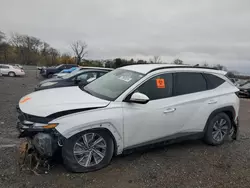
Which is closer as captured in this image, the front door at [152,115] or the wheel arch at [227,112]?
the front door at [152,115]

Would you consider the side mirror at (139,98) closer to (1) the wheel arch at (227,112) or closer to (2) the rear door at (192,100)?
(2) the rear door at (192,100)

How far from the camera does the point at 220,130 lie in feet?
14.3

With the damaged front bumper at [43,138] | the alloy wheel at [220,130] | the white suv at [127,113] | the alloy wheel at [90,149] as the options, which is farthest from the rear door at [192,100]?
the damaged front bumper at [43,138]

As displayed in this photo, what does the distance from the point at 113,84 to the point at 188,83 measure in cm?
147

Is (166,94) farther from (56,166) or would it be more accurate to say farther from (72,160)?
(56,166)

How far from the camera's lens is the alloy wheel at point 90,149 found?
9.80 feet

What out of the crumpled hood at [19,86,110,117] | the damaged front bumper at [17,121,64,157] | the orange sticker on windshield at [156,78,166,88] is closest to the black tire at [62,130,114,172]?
the damaged front bumper at [17,121,64,157]

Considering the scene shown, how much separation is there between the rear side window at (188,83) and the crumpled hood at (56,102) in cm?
146

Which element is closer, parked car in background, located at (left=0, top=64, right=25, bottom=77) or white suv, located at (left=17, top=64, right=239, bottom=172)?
white suv, located at (left=17, top=64, right=239, bottom=172)

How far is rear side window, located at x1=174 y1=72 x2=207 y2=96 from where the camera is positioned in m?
3.80

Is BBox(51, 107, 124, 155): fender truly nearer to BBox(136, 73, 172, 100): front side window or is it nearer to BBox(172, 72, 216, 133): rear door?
BBox(136, 73, 172, 100): front side window

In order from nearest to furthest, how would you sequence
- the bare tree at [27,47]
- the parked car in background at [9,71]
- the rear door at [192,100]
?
the rear door at [192,100] < the parked car in background at [9,71] < the bare tree at [27,47]

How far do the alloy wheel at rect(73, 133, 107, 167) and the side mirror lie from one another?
2.56ft

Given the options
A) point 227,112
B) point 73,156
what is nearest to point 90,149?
point 73,156
